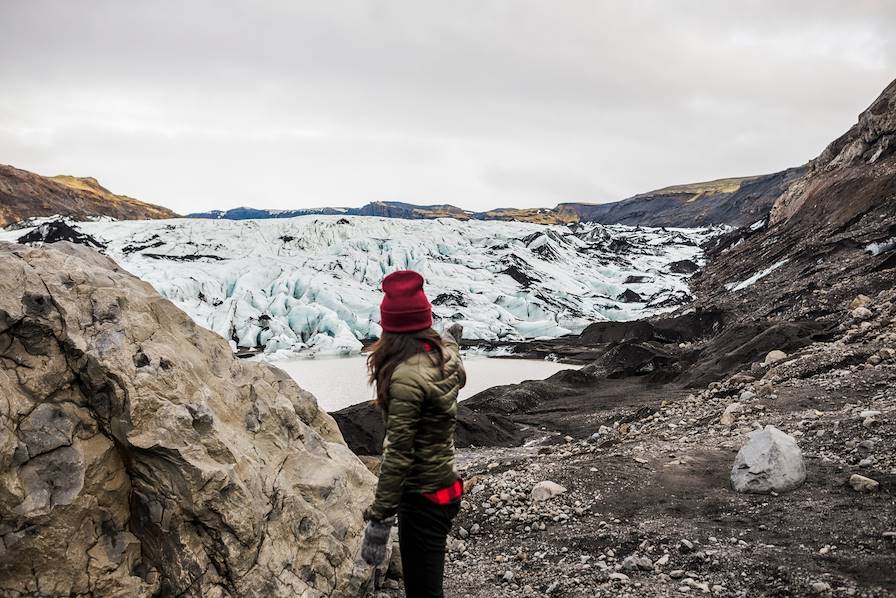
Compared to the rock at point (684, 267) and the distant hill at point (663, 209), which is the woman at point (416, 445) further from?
the distant hill at point (663, 209)

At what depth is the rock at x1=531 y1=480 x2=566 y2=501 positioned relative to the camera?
6004 mm

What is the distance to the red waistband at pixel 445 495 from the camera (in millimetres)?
2879

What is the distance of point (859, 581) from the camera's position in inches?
140

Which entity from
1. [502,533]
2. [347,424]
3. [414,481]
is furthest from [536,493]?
[347,424]

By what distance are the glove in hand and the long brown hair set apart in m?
0.52

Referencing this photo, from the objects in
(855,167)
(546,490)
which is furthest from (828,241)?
(546,490)

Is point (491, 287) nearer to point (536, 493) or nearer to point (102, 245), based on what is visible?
point (102, 245)

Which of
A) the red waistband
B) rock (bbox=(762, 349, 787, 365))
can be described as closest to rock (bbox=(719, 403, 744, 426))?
rock (bbox=(762, 349, 787, 365))

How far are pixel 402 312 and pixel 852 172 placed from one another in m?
42.8

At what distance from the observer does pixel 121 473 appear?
145 inches

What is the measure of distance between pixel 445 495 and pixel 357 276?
120ft

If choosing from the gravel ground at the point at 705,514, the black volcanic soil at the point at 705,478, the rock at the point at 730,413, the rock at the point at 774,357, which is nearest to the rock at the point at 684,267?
the black volcanic soil at the point at 705,478

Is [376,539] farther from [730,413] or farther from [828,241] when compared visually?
[828,241]

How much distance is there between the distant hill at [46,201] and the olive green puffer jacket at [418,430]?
72412 millimetres
